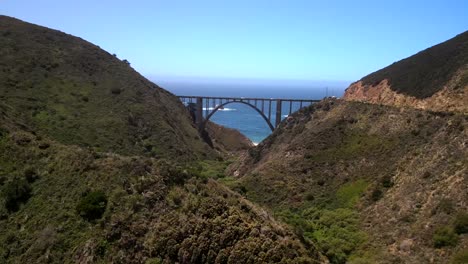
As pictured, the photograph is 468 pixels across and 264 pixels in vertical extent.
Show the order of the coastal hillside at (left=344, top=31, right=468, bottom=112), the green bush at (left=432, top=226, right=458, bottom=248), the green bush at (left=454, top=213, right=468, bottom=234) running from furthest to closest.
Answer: the coastal hillside at (left=344, top=31, right=468, bottom=112) → the green bush at (left=454, top=213, right=468, bottom=234) → the green bush at (left=432, top=226, right=458, bottom=248)

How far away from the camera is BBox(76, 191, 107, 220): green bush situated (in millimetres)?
24984

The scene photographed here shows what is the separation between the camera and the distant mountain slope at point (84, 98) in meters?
58.0

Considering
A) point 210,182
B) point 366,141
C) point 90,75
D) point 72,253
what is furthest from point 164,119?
point 72,253

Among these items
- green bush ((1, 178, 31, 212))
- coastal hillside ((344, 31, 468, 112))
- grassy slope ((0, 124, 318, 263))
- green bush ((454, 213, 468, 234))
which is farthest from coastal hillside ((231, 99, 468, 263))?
green bush ((1, 178, 31, 212))

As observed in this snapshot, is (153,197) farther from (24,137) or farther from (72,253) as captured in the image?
(24,137)

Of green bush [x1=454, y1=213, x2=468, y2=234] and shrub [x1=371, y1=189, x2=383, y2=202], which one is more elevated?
green bush [x1=454, y1=213, x2=468, y2=234]

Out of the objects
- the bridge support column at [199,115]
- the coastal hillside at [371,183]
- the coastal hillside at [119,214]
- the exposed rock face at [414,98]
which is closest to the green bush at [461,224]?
the coastal hillside at [371,183]

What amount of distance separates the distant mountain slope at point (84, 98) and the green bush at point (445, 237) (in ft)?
124

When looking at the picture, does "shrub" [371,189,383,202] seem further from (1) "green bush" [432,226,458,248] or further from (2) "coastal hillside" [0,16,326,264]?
(2) "coastal hillside" [0,16,326,264]

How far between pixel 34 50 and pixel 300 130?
50731 millimetres

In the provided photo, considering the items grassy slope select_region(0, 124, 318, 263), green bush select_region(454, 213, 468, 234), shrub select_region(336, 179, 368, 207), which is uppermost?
grassy slope select_region(0, 124, 318, 263)

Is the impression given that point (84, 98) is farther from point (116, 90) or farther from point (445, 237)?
point (445, 237)

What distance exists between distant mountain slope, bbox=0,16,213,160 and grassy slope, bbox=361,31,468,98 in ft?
107

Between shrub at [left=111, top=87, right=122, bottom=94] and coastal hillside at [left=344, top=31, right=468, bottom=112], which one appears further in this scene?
shrub at [left=111, top=87, right=122, bottom=94]
